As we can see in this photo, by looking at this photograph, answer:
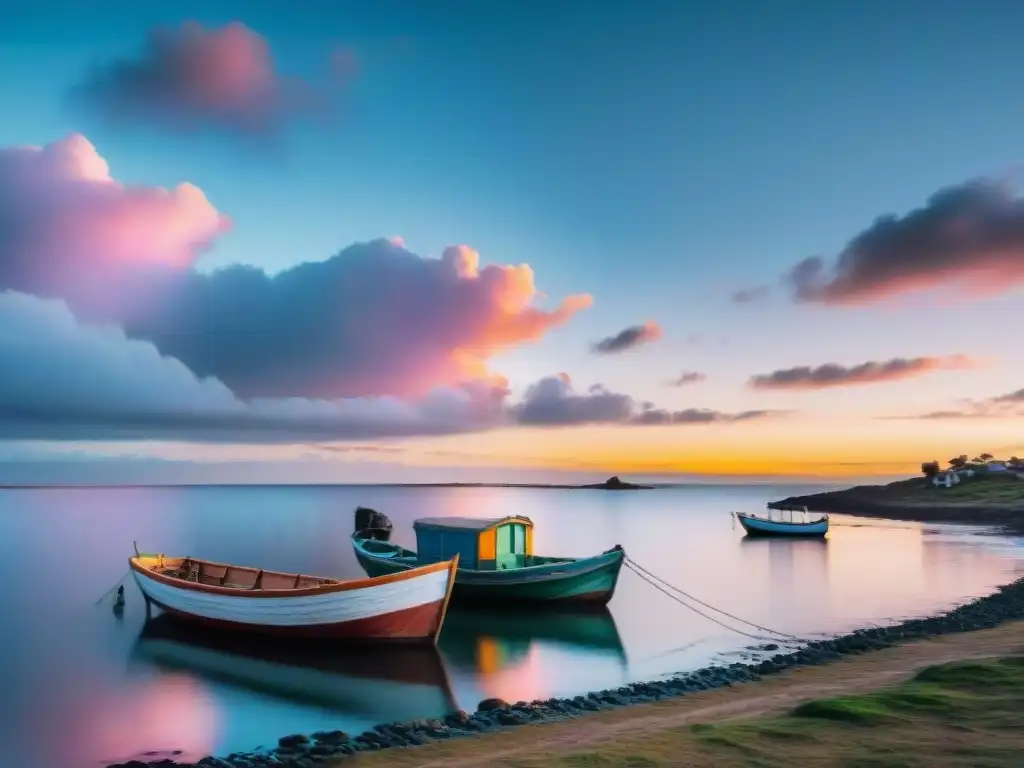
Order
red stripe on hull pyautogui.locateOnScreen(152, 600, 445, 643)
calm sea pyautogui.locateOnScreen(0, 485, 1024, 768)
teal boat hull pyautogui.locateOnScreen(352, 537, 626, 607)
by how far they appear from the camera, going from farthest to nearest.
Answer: teal boat hull pyautogui.locateOnScreen(352, 537, 626, 607), red stripe on hull pyautogui.locateOnScreen(152, 600, 445, 643), calm sea pyautogui.locateOnScreen(0, 485, 1024, 768)

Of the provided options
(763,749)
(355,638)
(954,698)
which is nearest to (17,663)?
(355,638)

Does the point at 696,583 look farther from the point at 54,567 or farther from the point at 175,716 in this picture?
Answer: the point at 54,567

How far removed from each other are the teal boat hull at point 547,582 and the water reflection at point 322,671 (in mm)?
6006

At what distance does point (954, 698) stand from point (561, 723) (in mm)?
6617

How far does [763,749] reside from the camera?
983 centimetres

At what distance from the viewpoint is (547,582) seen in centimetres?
2888

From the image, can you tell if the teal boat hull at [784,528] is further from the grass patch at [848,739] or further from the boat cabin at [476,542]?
the grass patch at [848,739]

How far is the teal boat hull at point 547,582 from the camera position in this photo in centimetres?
2856

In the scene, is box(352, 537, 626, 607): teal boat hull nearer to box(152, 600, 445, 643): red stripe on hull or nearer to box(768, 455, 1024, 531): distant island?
box(152, 600, 445, 643): red stripe on hull

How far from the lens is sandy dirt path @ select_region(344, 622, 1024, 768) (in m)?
11.9

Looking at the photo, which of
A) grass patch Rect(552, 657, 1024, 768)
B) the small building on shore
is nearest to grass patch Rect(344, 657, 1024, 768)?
grass patch Rect(552, 657, 1024, 768)

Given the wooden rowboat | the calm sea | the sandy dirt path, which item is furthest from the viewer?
the wooden rowboat

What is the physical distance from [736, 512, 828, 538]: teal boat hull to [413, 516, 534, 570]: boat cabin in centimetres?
4564

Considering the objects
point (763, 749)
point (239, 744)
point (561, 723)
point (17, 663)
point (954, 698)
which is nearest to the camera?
point (763, 749)
